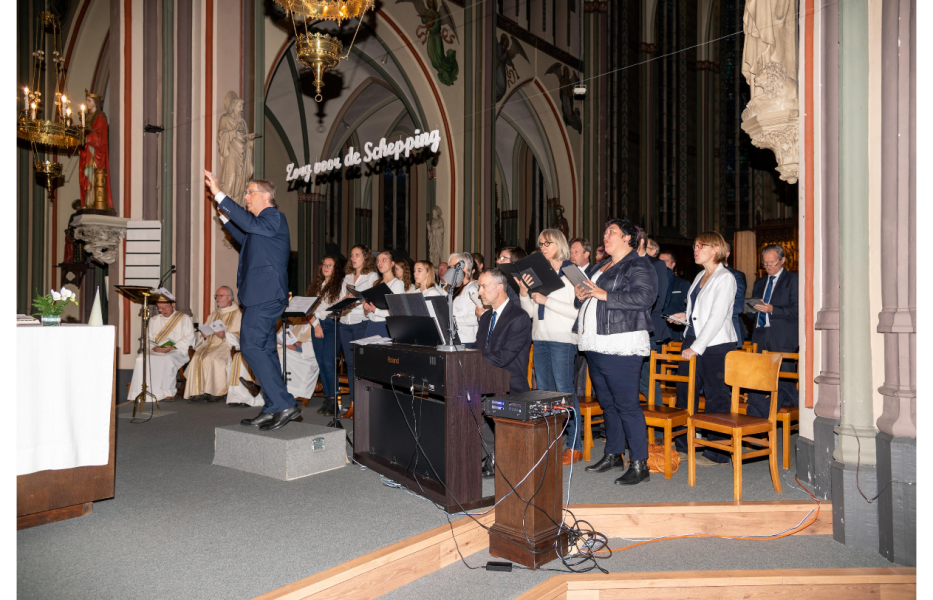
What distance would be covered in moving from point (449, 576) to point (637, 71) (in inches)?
568

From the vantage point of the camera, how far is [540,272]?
4.21 m

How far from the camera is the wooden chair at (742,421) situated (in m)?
3.85

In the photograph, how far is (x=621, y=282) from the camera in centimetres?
414

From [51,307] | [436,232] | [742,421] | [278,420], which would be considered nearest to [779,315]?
[742,421]

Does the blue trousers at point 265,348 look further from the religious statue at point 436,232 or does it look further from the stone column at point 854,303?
the religious statue at point 436,232

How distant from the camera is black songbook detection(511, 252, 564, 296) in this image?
4168 millimetres

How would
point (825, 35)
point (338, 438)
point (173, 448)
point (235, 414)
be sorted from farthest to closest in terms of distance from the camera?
point (235, 414), point (173, 448), point (338, 438), point (825, 35)

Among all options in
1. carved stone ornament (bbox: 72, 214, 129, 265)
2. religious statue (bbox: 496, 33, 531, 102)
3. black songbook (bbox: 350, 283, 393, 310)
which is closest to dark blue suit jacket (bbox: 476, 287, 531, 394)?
black songbook (bbox: 350, 283, 393, 310)

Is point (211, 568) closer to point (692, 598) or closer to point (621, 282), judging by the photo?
point (692, 598)

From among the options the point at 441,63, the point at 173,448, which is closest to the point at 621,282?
the point at 173,448

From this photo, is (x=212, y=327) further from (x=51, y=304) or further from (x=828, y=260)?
(x=828, y=260)

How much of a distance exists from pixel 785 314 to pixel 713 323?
4.14 feet

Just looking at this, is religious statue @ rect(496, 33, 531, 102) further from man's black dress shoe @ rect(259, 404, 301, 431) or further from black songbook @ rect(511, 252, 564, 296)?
man's black dress shoe @ rect(259, 404, 301, 431)

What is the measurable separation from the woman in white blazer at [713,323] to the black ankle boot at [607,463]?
702 millimetres
